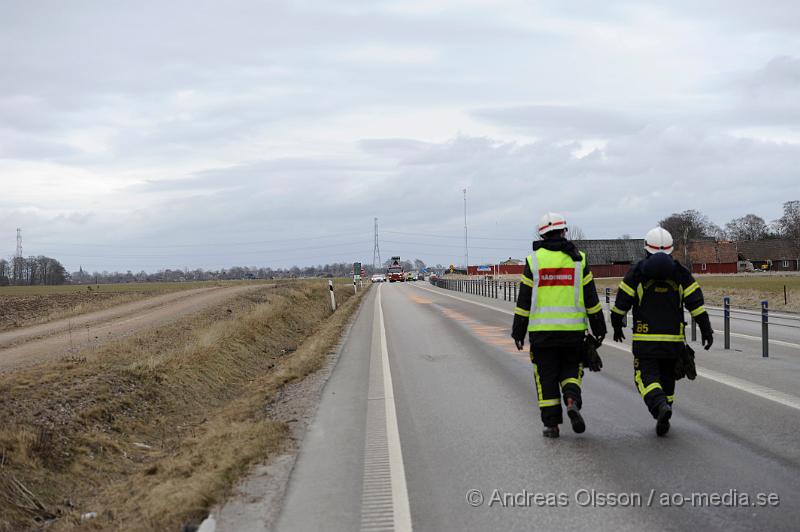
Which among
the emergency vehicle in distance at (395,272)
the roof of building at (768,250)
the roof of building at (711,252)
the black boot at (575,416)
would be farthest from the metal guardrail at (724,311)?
the roof of building at (768,250)

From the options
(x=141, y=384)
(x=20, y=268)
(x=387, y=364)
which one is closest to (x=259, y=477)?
(x=141, y=384)

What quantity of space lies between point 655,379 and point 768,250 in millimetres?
146528

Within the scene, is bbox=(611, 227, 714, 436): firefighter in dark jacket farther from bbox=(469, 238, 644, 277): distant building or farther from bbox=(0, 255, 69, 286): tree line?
bbox=(0, 255, 69, 286): tree line

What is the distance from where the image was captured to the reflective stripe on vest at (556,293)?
7.06 meters

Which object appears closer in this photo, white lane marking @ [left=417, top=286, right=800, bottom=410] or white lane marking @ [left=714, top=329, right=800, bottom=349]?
white lane marking @ [left=417, top=286, right=800, bottom=410]

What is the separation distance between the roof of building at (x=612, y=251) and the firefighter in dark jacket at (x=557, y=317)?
11690 centimetres

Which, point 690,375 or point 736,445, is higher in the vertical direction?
point 690,375

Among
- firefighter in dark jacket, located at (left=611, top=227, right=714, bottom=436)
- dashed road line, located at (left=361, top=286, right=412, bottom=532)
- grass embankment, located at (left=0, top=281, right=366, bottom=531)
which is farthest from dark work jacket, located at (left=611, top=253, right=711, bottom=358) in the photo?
grass embankment, located at (left=0, top=281, right=366, bottom=531)

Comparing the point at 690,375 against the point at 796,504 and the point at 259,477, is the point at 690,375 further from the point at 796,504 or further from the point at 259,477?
the point at 259,477

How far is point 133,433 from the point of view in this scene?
31.8 ft

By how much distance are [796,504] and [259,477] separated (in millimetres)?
3985

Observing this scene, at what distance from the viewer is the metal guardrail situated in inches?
532

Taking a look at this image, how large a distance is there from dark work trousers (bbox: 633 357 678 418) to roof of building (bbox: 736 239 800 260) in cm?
14170

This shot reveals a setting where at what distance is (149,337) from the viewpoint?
17.8 meters
